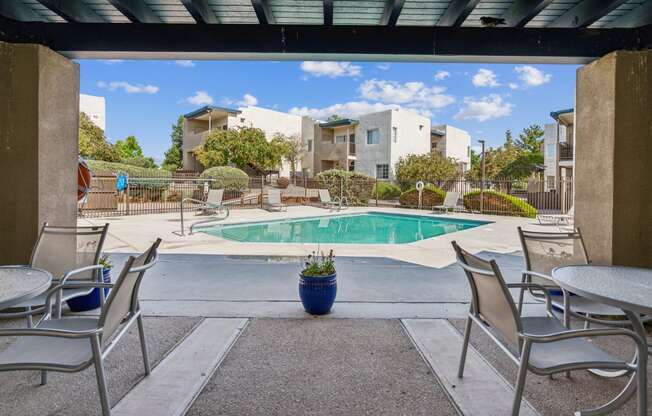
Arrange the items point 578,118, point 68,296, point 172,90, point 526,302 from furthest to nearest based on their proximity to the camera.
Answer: point 172,90
point 526,302
point 578,118
point 68,296

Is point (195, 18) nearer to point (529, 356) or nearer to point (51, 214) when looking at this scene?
point (51, 214)

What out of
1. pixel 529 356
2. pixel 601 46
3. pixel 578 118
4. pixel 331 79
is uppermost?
pixel 331 79

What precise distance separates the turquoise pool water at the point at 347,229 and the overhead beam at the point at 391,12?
5.33 meters

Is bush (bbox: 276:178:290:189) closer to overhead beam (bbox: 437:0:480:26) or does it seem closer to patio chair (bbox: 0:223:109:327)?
overhead beam (bbox: 437:0:480:26)

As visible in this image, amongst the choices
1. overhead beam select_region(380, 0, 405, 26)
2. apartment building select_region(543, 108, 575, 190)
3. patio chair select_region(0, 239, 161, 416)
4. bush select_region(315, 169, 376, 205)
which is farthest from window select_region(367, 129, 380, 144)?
patio chair select_region(0, 239, 161, 416)

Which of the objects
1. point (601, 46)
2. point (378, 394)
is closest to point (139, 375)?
point (378, 394)

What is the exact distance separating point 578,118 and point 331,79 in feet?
130

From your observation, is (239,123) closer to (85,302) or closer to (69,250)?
(85,302)

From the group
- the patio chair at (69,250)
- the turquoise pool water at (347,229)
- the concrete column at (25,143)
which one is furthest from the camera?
the turquoise pool water at (347,229)

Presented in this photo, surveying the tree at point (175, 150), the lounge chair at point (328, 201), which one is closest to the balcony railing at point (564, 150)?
the lounge chair at point (328, 201)

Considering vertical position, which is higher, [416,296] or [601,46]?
[601,46]

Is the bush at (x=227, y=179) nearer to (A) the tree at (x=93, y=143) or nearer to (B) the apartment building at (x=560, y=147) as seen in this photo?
(A) the tree at (x=93, y=143)

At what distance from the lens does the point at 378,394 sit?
2.16 meters

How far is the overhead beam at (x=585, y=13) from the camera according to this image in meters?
3.00
